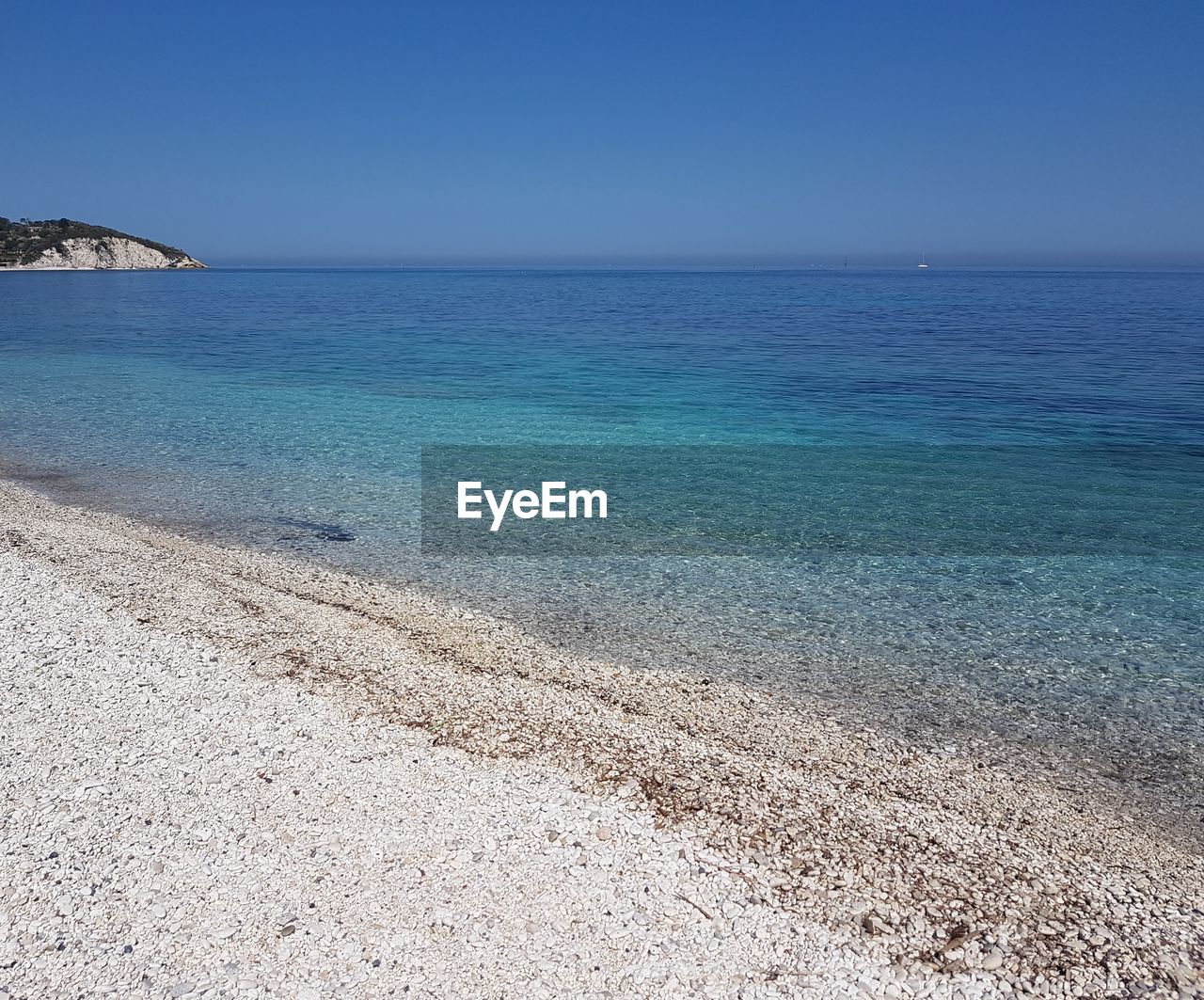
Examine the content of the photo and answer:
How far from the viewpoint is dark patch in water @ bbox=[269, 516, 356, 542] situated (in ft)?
42.8

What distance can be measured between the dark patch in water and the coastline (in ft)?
10.1

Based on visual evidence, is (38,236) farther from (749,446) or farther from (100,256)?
(749,446)

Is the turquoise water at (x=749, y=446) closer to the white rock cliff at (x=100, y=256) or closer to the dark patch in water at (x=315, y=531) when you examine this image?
the dark patch in water at (x=315, y=531)

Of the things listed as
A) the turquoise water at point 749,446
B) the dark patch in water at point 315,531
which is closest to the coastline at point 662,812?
the turquoise water at point 749,446

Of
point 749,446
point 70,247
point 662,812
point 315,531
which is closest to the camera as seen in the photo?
point 662,812

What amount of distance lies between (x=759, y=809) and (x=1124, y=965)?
230 centimetres

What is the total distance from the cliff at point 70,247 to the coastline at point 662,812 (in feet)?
461

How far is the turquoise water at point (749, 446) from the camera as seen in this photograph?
9047mm

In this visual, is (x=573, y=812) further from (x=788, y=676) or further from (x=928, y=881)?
(x=788, y=676)

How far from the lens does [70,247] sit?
422ft

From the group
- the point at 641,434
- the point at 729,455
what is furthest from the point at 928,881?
the point at 641,434

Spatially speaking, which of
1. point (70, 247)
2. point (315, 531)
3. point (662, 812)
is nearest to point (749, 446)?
point (315, 531)

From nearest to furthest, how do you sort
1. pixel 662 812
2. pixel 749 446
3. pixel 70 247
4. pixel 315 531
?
pixel 662 812
pixel 315 531
pixel 749 446
pixel 70 247

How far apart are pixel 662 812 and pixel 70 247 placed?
151145 millimetres
